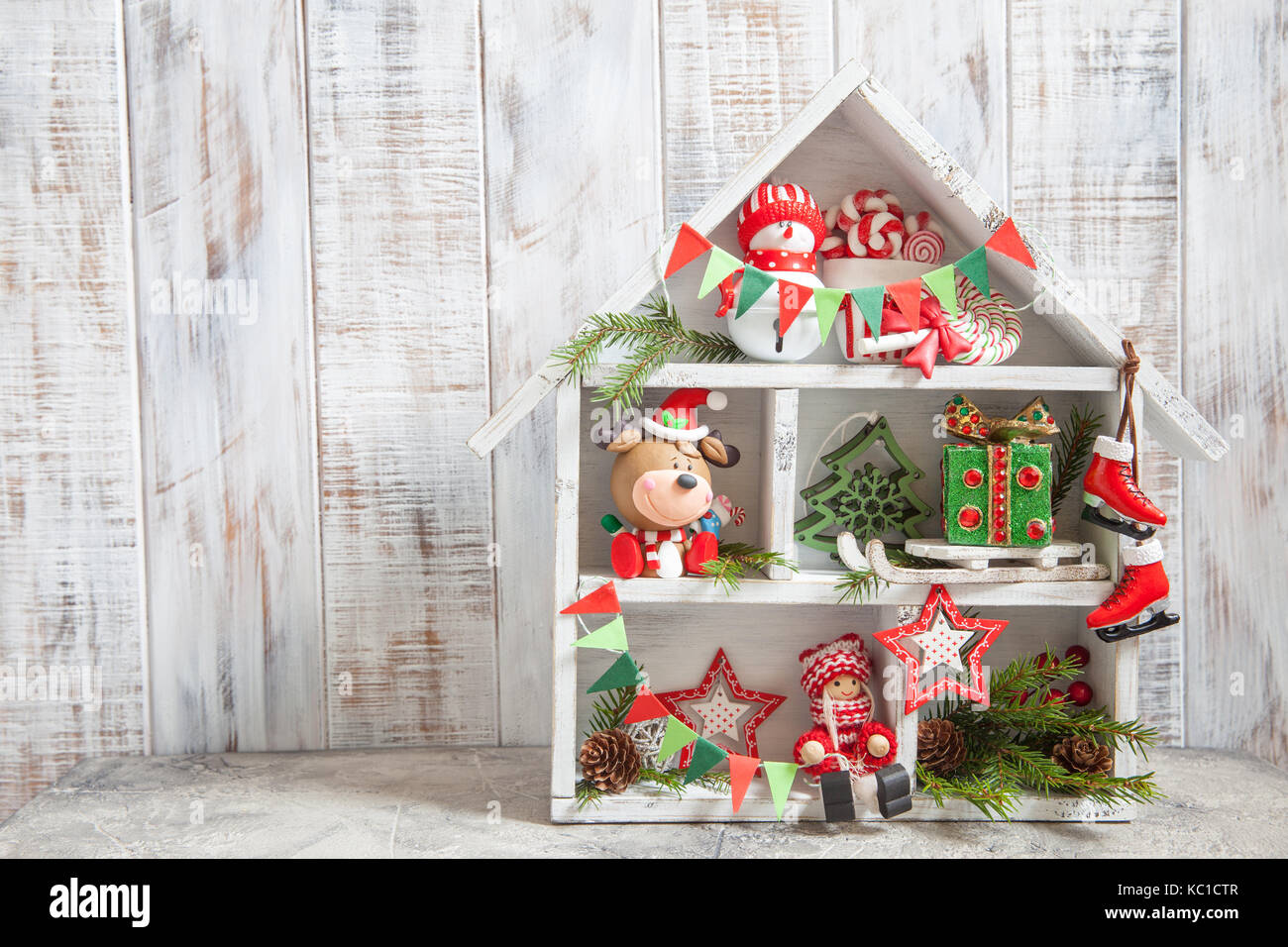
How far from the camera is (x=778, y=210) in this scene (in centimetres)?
100

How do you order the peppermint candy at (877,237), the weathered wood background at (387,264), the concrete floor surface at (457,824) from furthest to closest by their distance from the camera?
the weathered wood background at (387,264) → the peppermint candy at (877,237) → the concrete floor surface at (457,824)

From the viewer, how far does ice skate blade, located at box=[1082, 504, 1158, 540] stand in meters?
1.00

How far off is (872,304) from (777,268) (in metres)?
0.11

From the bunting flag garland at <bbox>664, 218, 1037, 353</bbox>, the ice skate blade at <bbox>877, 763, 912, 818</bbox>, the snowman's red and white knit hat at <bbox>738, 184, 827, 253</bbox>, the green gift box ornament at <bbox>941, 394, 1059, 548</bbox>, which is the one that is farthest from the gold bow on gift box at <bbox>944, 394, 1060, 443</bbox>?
the ice skate blade at <bbox>877, 763, 912, 818</bbox>

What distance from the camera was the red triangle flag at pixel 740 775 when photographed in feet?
3.26

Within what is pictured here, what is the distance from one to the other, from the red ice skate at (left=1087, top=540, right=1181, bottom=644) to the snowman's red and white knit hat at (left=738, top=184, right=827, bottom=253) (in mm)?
472

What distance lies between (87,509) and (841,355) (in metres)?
0.96

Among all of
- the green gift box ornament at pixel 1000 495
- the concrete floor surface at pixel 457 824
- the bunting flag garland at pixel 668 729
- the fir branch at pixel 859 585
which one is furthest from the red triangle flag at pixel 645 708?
the green gift box ornament at pixel 1000 495

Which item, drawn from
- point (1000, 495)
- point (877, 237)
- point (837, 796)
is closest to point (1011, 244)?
point (877, 237)

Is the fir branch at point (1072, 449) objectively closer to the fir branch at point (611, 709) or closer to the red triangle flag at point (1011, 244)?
the red triangle flag at point (1011, 244)

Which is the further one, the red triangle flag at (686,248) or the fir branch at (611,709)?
the fir branch at (611,709)

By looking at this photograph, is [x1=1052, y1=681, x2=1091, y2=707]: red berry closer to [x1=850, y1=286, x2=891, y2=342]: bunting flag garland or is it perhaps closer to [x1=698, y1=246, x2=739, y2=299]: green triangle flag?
[x1=850, y1=286, x2=891, y2=342]: bunting flag garland

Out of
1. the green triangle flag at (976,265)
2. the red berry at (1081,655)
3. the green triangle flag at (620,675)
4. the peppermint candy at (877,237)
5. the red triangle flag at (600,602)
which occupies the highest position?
the peppermint candy at (877,237)

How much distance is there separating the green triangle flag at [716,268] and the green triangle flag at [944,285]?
20 centimetres
